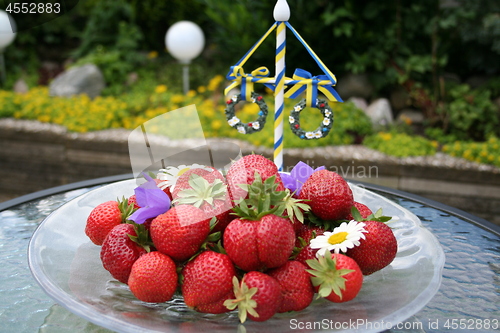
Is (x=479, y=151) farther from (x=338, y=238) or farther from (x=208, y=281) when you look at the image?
(x=208, y=281)

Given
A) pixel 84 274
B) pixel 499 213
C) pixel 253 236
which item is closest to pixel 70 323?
pixel 84 274

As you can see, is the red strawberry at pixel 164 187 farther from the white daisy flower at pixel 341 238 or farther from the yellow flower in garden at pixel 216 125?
the yellow flower in garden at pixel 216 125

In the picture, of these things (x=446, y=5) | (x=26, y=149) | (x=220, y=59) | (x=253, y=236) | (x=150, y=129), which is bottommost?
(x=26, y=149)

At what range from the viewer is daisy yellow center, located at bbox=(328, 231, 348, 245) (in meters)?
0.87

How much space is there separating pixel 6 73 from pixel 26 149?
1912 millimetres

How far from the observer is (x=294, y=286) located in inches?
31.5

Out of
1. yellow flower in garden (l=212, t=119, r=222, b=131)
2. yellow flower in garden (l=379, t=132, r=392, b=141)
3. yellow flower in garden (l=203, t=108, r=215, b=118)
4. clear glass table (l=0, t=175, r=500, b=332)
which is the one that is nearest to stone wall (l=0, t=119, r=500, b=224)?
yellow flower in garden (l=379, t=132, r=392, b=141)

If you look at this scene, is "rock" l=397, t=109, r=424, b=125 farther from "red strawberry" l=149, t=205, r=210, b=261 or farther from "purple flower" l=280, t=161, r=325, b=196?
"red strawberry" l=149, t=205, r=210, b=261

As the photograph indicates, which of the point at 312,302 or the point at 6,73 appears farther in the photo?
the point at 6,73

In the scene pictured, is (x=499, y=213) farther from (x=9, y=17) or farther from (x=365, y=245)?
(x=9, y=17)

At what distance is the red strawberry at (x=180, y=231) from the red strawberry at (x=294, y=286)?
15 cm

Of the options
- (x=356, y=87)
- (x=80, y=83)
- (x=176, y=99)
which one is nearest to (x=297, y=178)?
(x=176, y=99)

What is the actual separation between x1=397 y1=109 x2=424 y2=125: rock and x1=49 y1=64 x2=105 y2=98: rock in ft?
9.44

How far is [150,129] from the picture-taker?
3.59 feet
